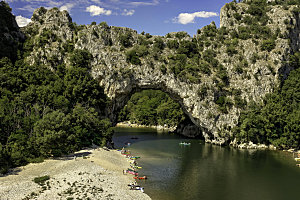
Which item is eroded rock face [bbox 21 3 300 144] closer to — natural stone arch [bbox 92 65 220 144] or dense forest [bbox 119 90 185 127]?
natural stone arch [bbox 92 65 220 144]

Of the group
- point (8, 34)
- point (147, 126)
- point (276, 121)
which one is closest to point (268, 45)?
point (276, 121)

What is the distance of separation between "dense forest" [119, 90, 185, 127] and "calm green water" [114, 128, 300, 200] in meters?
37.6

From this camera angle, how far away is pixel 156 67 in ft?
281

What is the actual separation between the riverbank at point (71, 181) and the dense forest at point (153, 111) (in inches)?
2532

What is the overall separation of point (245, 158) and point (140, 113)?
268 feet

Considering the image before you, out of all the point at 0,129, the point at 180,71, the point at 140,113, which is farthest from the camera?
the point at 140,113

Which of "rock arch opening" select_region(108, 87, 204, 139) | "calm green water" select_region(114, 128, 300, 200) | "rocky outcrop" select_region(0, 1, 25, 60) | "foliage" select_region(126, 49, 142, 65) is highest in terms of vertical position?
"rocky outcrop" select_region(0, 1, 25, 60)

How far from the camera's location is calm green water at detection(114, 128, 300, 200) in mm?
42312

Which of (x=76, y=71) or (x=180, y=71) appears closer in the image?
(x=76, y=71)

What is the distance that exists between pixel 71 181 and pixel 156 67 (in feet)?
173

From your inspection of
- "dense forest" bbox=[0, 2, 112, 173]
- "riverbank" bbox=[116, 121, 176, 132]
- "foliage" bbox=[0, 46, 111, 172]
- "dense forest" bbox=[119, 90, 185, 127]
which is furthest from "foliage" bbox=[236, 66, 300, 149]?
"foliage" bbox=[0, 46, 111, 172]

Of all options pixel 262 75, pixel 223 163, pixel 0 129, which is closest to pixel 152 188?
pixel 223 163

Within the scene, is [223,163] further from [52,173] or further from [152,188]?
[52,173]

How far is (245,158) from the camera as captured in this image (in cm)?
6738
